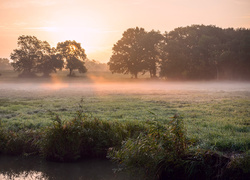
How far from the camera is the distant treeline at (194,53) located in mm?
63906

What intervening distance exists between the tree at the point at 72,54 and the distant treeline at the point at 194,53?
46.4 ft

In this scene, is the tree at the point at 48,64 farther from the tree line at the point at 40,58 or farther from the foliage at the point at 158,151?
the foliage at the point at 158,151

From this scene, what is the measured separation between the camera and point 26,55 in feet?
265

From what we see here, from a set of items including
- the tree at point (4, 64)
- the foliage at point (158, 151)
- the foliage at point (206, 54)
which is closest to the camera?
the foliage at point (158, 151)

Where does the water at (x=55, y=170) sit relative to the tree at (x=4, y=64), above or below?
below

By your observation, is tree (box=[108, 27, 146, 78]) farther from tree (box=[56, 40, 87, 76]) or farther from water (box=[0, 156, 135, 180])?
water (box=[0, 156, 135, 180])

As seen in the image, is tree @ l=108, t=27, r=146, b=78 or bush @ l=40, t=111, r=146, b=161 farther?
tree @ l=108, t=27, r=146, b=78

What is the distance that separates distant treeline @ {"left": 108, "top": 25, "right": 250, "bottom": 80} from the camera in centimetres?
6391

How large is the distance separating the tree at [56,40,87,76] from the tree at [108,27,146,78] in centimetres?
1102

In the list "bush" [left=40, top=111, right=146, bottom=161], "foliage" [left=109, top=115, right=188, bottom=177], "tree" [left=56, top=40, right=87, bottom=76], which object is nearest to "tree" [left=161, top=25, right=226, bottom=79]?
"tree" [left=56, top=40, right=87, bottom=76]

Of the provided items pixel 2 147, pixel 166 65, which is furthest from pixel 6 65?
pixel 2 147

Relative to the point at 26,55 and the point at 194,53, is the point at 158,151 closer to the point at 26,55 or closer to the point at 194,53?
the point at 194,53

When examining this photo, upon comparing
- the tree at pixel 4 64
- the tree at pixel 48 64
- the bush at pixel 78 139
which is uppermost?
the tree at pixel 4 64

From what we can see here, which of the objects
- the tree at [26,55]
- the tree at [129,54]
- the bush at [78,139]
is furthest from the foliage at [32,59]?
the bush at [78,139]
